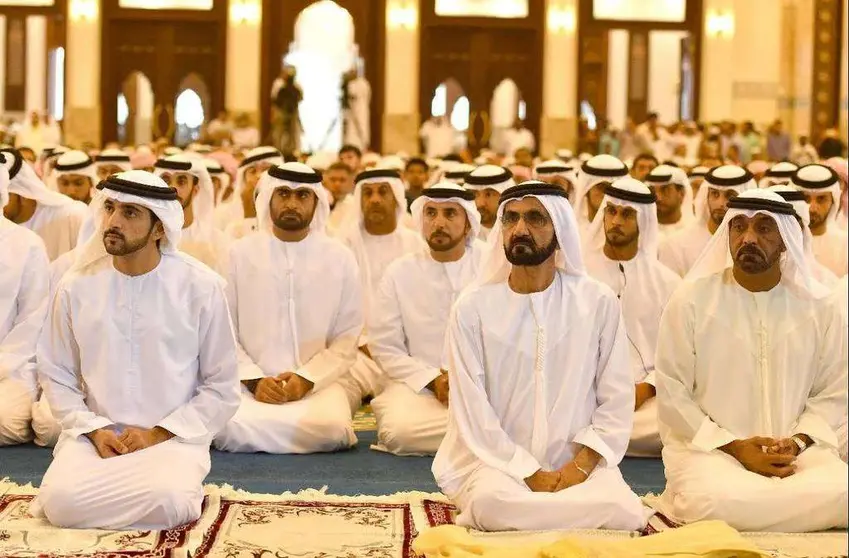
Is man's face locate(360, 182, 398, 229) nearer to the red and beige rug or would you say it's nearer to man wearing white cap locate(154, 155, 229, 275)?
man wearing white cap locate(154, 155, 229, 275)

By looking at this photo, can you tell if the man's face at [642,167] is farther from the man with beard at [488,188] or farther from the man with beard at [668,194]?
the man with beard at [488,188]

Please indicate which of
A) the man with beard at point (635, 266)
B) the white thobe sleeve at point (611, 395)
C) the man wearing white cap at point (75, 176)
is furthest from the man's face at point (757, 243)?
the man wearing white cap at point (75, 176)

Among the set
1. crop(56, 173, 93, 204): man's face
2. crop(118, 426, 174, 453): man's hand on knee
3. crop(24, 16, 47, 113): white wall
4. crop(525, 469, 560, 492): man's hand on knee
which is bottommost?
crop(525, 469, 560, 492): man's hand on knee

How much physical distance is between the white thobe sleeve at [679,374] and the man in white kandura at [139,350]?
138 centimetres

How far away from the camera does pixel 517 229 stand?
4.10m

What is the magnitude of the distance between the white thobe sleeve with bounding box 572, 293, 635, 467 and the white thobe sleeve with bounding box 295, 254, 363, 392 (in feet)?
5.55

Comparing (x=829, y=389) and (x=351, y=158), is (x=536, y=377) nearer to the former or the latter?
(x=829, y=389)

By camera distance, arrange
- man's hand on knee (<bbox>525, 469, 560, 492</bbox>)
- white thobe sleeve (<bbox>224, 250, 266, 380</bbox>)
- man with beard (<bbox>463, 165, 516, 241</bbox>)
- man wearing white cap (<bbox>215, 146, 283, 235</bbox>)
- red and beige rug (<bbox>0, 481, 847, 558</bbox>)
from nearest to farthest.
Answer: red and beige rug (<bbox>0, 481, 847, 558</bbox>) < man's hand on knee (<bbox>525, 469, 560, 492</bbox>) < white thobe sleeve (<bbox>224, 250, 266, 380</bbox>) < man with beard (<bbox>463, 165, 516, 241</bbox>) < man wearing white cap (<bbox>215, 146, 283, 235</bbox>)

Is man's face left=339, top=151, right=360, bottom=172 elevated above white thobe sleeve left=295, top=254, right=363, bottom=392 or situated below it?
above

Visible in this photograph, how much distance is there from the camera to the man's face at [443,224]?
5754 mm

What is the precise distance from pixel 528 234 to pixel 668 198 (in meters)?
3.47

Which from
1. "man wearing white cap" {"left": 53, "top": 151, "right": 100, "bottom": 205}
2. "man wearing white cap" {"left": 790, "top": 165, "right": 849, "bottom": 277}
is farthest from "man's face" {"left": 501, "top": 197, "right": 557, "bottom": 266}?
"man wearing white cap" {"left": 53, "top": 151, "right": 100, "bottom": 205}

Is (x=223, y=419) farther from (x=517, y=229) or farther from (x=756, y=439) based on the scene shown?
(x=756, y=439)

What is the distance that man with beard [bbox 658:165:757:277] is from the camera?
22.1 ft
